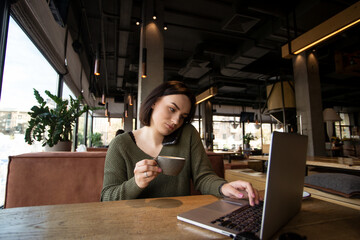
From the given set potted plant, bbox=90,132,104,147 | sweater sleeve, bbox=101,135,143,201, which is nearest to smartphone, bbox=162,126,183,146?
sweater sleeve, bbox=101,135,143,201

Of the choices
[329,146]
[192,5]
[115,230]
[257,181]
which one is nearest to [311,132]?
[329,146]

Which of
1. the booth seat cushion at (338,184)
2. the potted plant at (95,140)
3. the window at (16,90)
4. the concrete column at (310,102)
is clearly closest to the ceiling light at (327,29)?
the concrete column at (310,102)

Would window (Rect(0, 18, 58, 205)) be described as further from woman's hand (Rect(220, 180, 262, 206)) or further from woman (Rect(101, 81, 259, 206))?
woman's hand (Rect(220, 180, 262, 206))

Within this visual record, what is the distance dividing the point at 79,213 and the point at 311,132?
17.5ft

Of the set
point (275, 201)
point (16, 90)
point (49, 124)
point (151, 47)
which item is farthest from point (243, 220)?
point (151, 47)

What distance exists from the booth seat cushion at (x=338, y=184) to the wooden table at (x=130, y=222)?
590 millimetres

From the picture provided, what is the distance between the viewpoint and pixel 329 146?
3609 mm

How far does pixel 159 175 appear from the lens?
1166mm

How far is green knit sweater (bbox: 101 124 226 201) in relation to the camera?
98cm

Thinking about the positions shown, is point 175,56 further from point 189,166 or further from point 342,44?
point 189,166

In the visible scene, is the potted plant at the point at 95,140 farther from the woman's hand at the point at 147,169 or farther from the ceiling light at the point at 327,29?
the woman's hand at the point at 147,169

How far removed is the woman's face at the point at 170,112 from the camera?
1.16 meters

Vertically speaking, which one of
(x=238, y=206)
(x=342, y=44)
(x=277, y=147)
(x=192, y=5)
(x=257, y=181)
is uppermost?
(x=192, y=5)

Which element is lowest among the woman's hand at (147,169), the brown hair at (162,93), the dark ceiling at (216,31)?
the woman's hand at (147,169)
